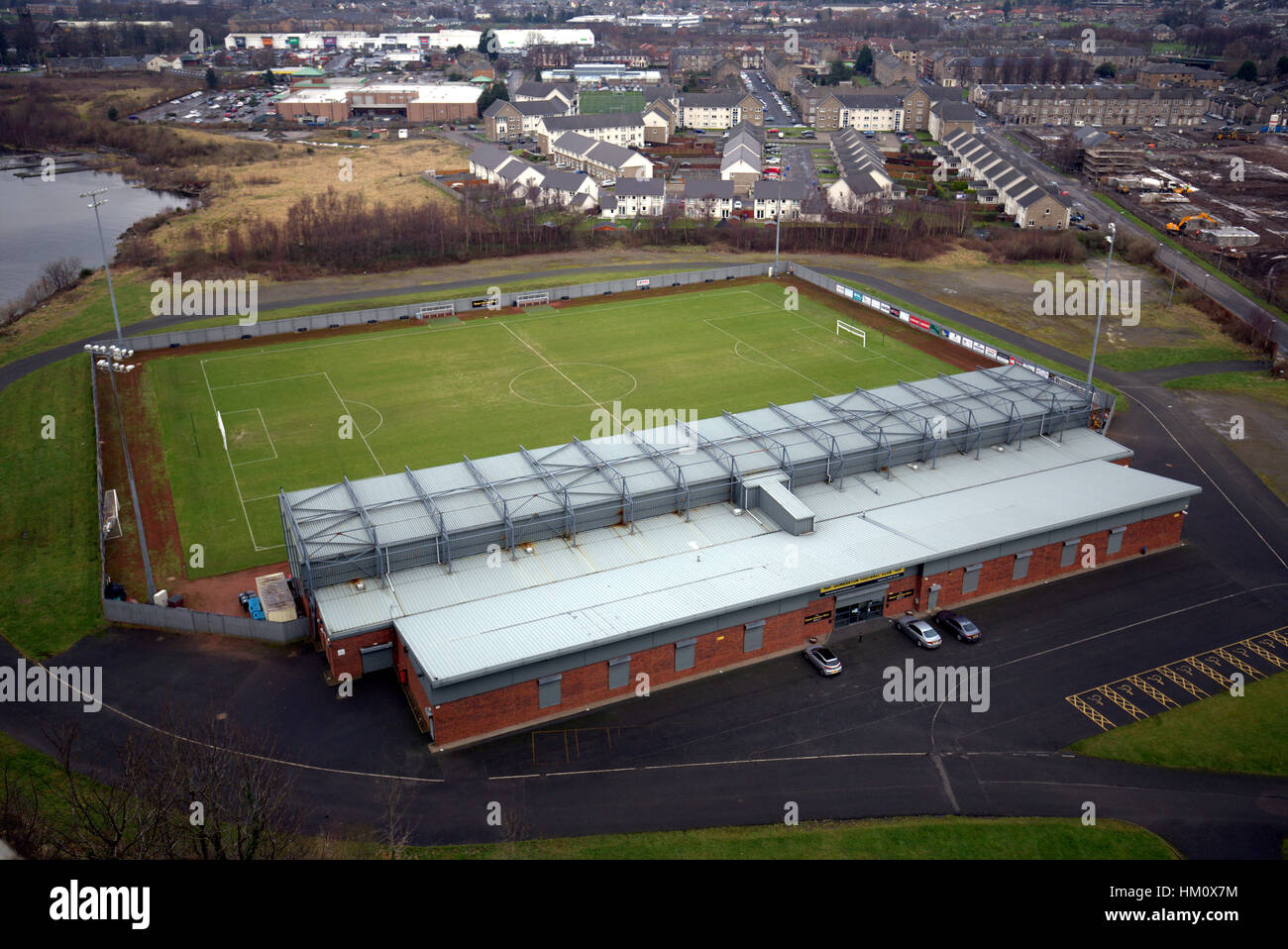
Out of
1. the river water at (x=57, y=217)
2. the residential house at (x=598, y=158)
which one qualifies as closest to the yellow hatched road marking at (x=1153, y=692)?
the residential house at (x=598, y=158)

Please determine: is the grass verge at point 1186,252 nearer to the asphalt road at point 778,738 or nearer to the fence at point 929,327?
the fence at point 929,327

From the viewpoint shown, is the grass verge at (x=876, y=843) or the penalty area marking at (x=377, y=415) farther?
the penalty area marking at (x=377, y=415)

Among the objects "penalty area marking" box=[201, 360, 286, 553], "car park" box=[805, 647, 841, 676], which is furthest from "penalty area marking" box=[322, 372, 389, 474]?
"car park" box=[805, 647, 841, 676]

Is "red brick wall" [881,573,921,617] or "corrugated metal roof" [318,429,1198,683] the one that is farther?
"red brick wall" [881,573,921,617]

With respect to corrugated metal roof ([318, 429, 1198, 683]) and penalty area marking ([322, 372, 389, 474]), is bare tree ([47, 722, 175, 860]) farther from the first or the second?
penalty area marking ([322, 372, 389, 474])

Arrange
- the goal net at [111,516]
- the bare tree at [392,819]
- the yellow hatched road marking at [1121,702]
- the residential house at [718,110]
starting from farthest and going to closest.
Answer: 1. the residential house at [718,110]
2. the goal net at [111,516]
3. the yellow hatched road marking at [1121,702]
4. the bare tree at [392,819]

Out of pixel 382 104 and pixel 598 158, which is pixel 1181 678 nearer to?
pixel 598 158
